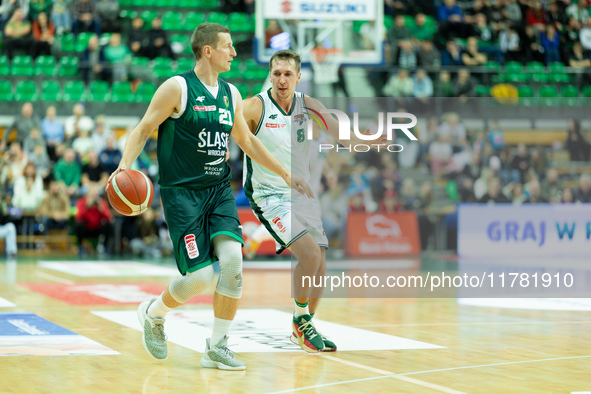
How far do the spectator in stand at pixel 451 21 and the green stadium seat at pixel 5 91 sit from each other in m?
11.9

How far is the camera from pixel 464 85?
2217cm

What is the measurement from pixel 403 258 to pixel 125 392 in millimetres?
13981

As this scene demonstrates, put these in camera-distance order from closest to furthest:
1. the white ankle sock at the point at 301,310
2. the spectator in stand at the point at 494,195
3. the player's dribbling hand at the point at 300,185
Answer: the player's dribbling hand at the point at 300,185 → the white ankle sock at the point at 301,310 → the spectator in stand at the point at 494,195

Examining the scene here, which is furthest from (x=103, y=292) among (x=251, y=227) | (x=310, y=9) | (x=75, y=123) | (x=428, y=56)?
(x=428, y=56)

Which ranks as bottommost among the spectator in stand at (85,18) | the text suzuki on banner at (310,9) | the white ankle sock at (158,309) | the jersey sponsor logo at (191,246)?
the white ankle sock at (158,309)

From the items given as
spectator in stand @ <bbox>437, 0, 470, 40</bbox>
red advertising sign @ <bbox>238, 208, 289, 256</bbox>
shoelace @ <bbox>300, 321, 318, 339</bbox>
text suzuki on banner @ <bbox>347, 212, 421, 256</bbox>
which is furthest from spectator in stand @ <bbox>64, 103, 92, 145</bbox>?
shoelace @ <bbox>300, 321, 318, 339</bbox>

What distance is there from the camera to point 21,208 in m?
18.4

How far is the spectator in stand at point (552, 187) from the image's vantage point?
59.7ft

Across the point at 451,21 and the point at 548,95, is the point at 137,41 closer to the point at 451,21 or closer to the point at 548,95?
the point at 451,21

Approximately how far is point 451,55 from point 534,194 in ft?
22.6

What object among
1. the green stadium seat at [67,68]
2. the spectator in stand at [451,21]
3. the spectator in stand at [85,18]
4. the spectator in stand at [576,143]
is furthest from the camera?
the spectator in stand at [451,21]

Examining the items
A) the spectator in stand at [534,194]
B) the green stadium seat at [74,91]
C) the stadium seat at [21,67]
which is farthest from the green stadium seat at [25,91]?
the spectator in stand at [534,194]

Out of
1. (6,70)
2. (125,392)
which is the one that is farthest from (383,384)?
(6,70)

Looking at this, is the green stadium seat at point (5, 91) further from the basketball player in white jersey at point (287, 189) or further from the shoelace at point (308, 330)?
the shoelace at point (308, 330)
